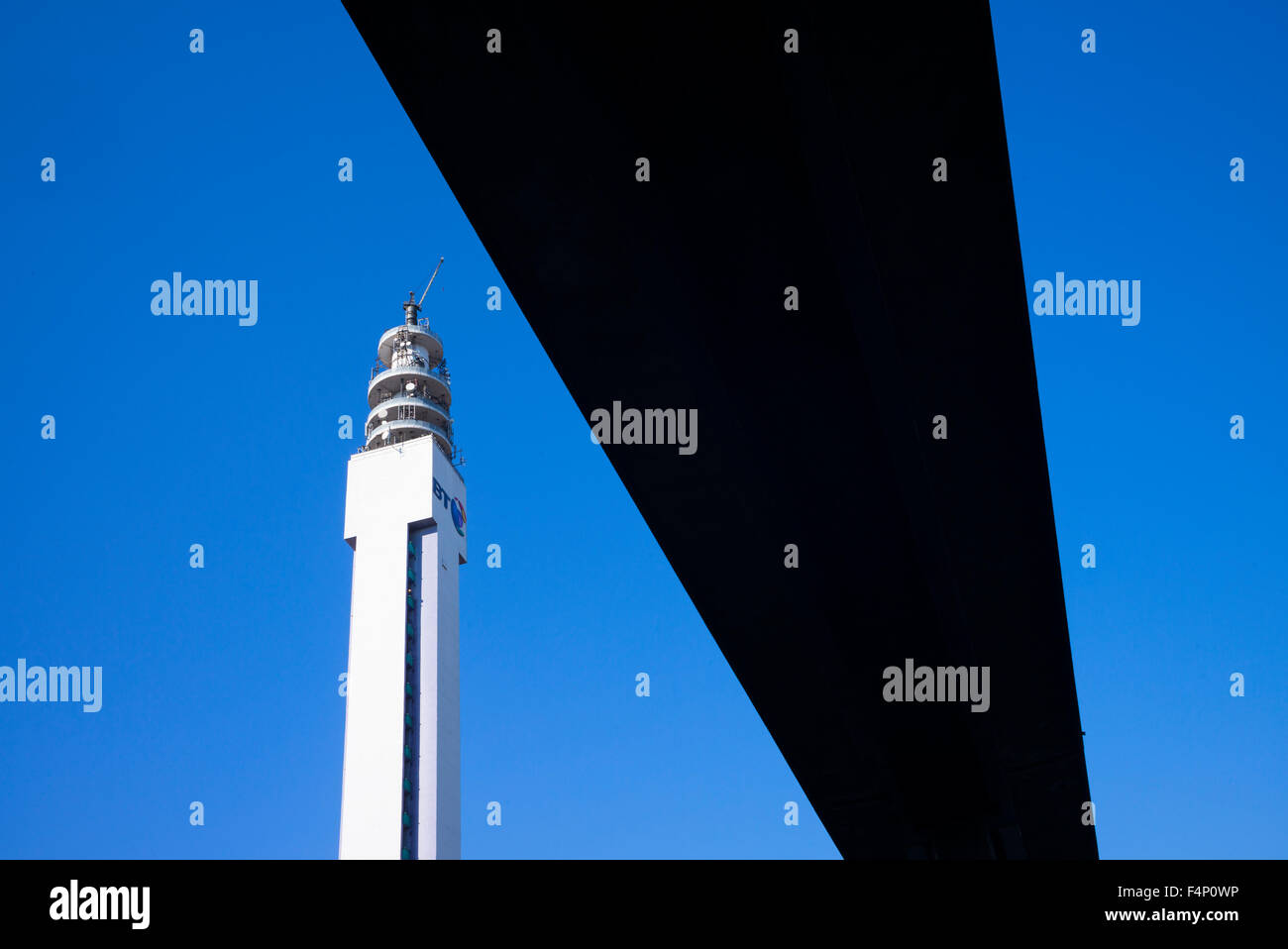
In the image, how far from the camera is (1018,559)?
11.7m

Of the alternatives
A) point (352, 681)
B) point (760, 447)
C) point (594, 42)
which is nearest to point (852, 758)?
point (760, 447)

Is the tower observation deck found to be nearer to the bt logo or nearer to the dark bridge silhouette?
the bt logo

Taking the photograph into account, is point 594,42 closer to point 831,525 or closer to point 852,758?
point 831,525

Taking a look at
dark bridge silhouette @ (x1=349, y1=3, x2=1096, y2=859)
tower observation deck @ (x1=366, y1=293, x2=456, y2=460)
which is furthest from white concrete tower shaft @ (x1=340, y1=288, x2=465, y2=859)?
dark bridge silhouette @ (x1=349, y1=3, x2=1096, y2=859)

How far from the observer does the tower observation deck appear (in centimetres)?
7562

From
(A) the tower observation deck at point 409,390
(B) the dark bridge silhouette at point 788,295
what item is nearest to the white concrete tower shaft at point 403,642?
(A) the tower observation deck at point 409,390

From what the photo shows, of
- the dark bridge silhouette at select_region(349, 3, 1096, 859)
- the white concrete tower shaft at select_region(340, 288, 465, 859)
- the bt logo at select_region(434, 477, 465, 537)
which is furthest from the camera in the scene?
the bt logo at select_region(434, 477, 465, 537)

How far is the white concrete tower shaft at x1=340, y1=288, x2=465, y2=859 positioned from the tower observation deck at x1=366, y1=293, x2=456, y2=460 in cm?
13

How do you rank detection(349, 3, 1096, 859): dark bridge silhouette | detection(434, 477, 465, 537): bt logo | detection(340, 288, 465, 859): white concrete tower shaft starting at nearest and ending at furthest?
detection(349, 3, 1096, 859): dark bridge silhouette
detection(340, 288, 465, 859): white concrete tower shaft
detection(434, 477, 465, 537): bt logo

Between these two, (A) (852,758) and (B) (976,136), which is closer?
(B) (976,136)

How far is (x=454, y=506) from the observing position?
72688 mm

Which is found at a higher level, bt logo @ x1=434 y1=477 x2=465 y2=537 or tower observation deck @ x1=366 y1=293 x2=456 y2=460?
tower observation deck @ x1=366 y1=293 x2=456 y2=460
